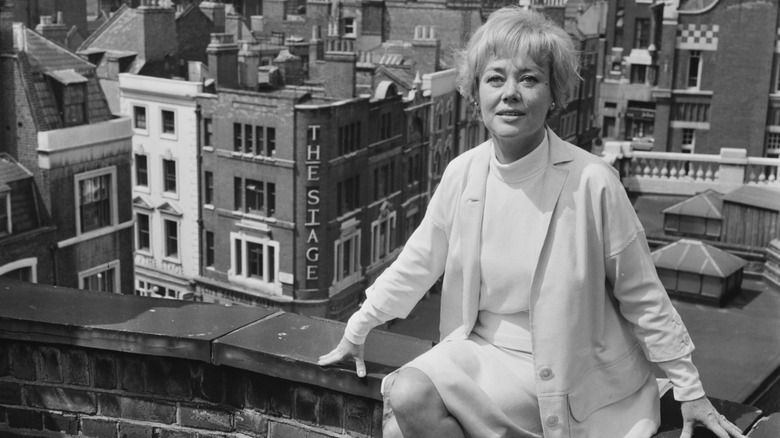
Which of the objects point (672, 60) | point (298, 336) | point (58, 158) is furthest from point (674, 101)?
point (298, 336)

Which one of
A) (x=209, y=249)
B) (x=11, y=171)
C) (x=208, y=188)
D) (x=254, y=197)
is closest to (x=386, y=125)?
(x=254, y=197)

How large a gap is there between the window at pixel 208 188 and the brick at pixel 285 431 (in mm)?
33886

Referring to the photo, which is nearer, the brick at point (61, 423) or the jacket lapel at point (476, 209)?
the jacket lapel at point (476, 209)

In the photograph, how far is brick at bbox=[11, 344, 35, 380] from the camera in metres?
5.77

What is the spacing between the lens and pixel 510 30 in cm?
437

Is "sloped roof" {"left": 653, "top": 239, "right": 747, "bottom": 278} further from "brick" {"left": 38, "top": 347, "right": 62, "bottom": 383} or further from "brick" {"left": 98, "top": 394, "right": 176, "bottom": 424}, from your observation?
"brick" {"left": 38, "top": 347, "right": 62, "bottom": 383}

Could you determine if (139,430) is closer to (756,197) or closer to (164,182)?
A: (756,197)

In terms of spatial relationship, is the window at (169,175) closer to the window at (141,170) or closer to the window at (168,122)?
the window at (141,170)

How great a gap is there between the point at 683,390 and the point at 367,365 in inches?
61.5

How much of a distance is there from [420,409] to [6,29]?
981 inches

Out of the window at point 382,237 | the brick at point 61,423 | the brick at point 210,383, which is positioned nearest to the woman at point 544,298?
the brick at point 210,383

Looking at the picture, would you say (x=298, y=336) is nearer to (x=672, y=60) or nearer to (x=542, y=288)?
(x=542, y=288)

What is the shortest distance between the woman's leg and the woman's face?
3.69 feet

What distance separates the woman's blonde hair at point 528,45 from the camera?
4355 mm
